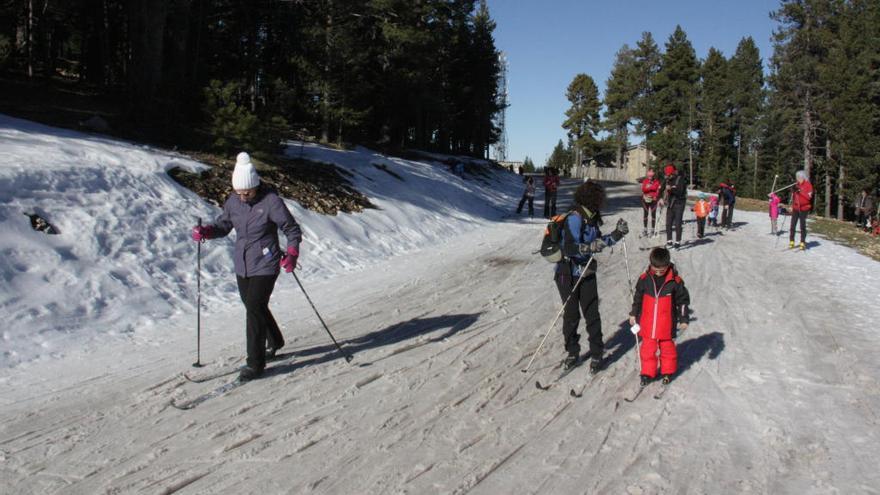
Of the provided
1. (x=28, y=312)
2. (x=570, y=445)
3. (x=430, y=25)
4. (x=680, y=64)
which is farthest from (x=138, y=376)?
(x=680, y=64)

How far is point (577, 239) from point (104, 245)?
6.71 m

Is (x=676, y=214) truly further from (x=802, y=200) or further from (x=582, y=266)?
(x=582, y=266)

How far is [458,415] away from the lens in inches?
201

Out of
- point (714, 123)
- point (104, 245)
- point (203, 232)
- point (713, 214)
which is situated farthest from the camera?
point (714, 123)

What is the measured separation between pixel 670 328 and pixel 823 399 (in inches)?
60.8

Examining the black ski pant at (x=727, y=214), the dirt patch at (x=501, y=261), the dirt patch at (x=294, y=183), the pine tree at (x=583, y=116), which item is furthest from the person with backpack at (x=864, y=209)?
the pine tree at (x=583, y=116)

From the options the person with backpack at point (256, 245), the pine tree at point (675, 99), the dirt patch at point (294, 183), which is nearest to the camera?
the person with backpack at point (256, 245)

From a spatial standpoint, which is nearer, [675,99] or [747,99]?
[747,99]

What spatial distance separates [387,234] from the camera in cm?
1476

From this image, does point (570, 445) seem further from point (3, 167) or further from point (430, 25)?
point (430, 25)

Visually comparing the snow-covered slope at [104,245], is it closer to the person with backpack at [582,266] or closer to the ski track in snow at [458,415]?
the ski track in snow at [458,415]

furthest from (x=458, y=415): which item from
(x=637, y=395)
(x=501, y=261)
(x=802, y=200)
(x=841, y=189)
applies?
(x=841, y=189)

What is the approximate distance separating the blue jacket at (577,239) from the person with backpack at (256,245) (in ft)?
8.83

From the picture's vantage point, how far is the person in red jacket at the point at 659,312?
19.1ft
